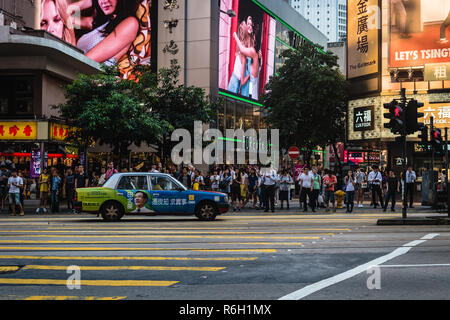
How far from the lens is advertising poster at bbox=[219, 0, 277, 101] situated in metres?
48.7

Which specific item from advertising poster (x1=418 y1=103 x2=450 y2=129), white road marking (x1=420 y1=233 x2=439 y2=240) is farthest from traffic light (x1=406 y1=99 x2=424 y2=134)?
advertising poster (x1=418 y1=103 x2=450 y2=129)

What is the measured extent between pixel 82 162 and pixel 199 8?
23076 mm

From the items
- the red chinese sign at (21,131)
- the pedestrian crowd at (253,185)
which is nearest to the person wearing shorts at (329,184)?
the pedestrian crowd at (253,185)

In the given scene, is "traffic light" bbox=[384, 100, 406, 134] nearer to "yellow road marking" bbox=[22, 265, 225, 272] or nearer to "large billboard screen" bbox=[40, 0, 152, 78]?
"yellow road marking" bbox=[22, 265, 225, 272]

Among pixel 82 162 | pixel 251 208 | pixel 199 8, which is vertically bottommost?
pixel 251 208

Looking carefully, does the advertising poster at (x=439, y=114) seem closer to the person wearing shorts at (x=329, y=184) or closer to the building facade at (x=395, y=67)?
the building facade at (x=395, y=67)

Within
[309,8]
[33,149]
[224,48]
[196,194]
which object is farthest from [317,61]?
[309,8]

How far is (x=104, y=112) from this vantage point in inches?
869

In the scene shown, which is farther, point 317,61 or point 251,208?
point 317,61

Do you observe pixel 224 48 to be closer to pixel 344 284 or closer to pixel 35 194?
pixel 35 194

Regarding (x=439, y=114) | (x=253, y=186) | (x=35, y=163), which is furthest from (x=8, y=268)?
(x=439, y=114)

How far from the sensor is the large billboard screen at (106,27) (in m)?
48.1

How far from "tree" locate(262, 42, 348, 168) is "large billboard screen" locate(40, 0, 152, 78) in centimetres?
1737

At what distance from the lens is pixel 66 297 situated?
18.1ft
